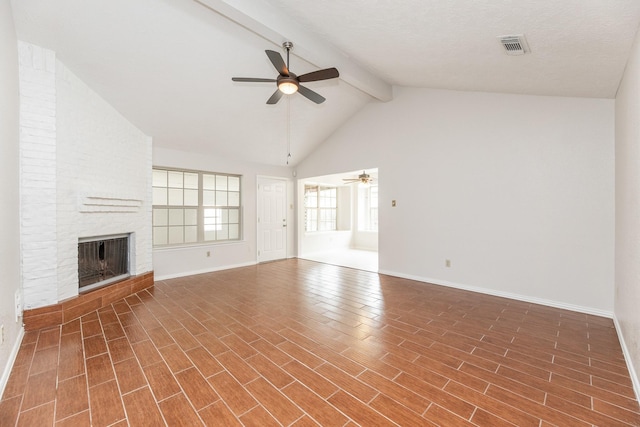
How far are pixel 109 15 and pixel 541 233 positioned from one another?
5517 mm

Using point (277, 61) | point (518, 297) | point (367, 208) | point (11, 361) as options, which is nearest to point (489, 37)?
point (277, 61)

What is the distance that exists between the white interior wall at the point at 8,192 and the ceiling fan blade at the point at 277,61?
2.08m

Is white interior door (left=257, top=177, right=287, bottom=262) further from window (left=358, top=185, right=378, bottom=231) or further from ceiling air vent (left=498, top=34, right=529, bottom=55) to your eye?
ceiling air vent (left=498, top=34, right=529, bottom=55)

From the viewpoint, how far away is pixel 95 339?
2729 millimetres

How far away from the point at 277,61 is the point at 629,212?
3.43m

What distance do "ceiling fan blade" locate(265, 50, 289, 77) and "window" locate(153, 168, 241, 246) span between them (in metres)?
3.45

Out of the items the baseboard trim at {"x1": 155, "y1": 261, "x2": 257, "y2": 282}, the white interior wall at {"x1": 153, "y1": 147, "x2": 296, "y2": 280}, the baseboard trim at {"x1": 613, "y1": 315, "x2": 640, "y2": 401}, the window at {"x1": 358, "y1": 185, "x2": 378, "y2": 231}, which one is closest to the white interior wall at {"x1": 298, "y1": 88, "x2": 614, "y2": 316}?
the baseboard trim at {"x1": 613, "y1": 315, "x2": 640, "y2": 401}

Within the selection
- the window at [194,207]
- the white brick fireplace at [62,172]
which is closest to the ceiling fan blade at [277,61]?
the white brick fireplace at [62,172]

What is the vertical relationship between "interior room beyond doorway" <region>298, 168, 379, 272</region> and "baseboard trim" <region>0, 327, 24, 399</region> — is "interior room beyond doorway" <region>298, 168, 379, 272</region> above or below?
above

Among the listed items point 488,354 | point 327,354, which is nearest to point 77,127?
point 327,354

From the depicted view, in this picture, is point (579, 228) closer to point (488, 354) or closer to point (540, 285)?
point (540, 285)

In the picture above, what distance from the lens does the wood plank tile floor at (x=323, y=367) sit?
174 centimetres

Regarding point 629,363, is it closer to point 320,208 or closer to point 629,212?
point 629,212

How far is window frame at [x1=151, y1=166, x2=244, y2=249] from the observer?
5297 millimetres
